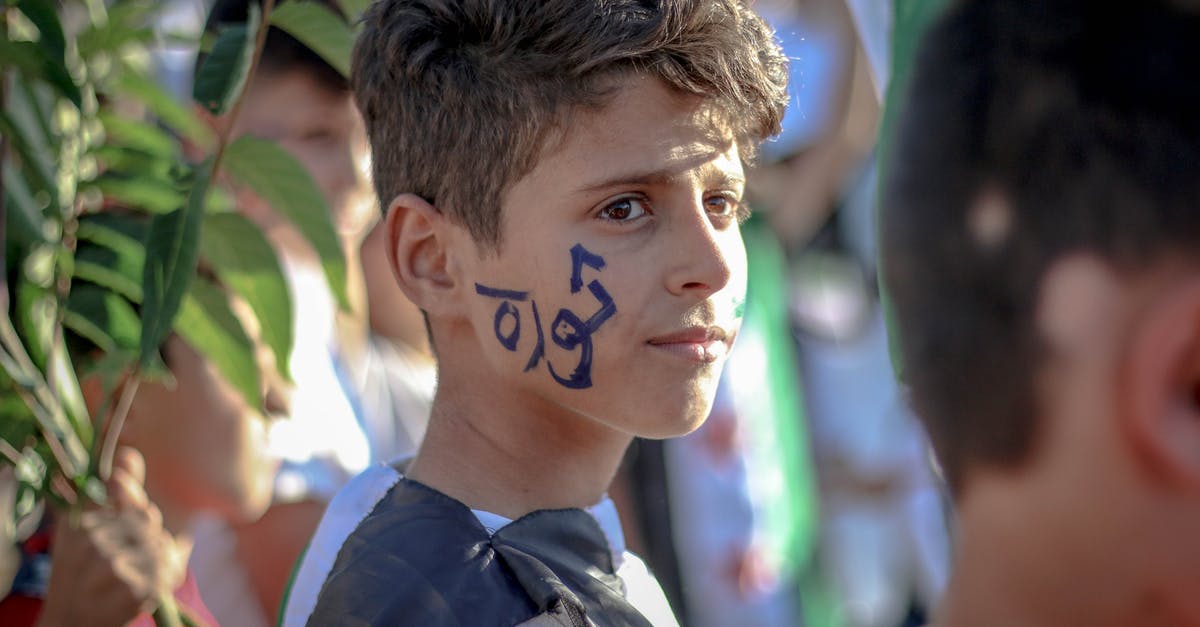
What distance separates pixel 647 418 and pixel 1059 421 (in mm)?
927

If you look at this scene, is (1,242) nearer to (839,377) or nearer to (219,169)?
(219,169)

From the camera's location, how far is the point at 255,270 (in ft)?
6.84

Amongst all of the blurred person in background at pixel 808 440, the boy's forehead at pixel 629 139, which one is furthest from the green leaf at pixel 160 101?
the blurred person in background at pixel 808 440

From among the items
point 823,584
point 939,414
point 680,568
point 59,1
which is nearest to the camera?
point 939,414

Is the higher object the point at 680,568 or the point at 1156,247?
the point at 1156,247

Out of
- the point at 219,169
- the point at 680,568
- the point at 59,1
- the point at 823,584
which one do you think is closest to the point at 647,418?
the point at 219,169

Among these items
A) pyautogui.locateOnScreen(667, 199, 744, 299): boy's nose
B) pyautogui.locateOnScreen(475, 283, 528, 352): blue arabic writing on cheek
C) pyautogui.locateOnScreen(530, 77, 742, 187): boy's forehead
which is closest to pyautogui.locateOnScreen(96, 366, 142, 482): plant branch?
pyautogui.locateOnScreen(475, 283, 528, 352): blue arabic writing on cheek

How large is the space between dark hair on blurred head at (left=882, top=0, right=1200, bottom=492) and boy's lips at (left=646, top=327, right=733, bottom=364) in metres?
0.79

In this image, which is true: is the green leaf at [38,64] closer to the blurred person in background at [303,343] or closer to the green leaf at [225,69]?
the green leaf at [225,69]

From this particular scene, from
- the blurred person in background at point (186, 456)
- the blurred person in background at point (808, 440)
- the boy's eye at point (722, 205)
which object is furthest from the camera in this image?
the blurred person in background at point (808, 440)

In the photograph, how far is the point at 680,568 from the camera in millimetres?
4078

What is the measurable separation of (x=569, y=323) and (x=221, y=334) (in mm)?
646

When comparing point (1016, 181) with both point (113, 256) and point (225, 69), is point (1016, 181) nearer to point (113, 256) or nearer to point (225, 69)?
point (225, 69)

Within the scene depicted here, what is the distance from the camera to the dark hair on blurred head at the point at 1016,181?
32.6 inches
